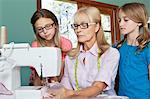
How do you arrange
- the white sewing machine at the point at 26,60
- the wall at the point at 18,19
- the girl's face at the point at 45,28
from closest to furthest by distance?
the white sewing machine at the point at 26,60
the girl's face at the point at 45,28
the wall at the point at 18,19

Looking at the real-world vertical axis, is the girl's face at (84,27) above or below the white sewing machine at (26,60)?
above

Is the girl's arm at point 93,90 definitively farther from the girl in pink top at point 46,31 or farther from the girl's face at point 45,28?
the girl's face at point 45,28

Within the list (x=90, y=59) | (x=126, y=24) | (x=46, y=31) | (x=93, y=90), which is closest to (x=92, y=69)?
(x=90, y=59)

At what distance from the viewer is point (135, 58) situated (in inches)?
61.4

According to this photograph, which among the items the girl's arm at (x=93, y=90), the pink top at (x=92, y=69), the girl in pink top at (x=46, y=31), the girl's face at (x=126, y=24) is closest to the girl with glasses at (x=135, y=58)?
the girl's face at (x=126, y=24)

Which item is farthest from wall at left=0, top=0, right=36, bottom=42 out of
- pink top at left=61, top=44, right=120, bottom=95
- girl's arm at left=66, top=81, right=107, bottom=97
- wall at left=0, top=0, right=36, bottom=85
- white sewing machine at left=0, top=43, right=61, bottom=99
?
girl's arm at left=66, top=81, right=107, bottom=97

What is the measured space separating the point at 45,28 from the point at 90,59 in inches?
15.7

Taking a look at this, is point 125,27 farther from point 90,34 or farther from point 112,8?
point 112,8

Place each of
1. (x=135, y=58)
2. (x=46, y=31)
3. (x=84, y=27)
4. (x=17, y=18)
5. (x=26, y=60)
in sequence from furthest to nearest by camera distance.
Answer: (x=17, y=18) < (x=46, y=31) < (x=135, y=58) < (x=84, y=27) < (x=26, y=60)

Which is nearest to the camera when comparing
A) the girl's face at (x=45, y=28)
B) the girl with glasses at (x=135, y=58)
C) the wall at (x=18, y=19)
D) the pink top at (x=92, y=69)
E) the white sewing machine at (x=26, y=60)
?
the white sewing machine at (x=26, y=60)

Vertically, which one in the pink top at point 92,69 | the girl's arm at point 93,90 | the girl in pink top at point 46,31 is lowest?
the girl's arm at point 93,90

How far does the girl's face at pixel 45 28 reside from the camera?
175 cm

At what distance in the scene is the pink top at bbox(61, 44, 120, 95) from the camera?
1.39 meters

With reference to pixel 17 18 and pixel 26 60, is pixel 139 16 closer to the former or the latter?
pixel 26 60
